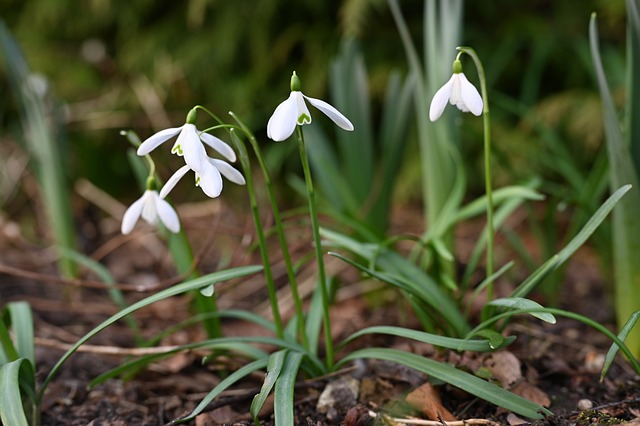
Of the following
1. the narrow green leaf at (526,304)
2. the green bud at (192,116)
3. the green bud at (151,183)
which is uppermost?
the green bud at (192,116)

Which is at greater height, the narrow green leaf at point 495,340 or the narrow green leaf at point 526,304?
the narrow green leaf at point 526,304

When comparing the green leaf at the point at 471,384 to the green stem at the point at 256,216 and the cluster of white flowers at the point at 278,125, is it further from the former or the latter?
the cluster of white flowers at the point at 278,125

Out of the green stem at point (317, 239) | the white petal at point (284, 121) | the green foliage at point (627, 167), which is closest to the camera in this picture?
the white petal at point (284, 121)

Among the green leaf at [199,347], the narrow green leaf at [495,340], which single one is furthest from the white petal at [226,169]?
the narrow green leaf at [495,340]

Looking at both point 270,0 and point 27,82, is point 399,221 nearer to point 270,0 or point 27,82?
point 270,0

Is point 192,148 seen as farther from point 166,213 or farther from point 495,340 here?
point 495,340

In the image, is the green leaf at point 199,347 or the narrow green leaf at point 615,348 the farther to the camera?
the green leaf at point 199,347

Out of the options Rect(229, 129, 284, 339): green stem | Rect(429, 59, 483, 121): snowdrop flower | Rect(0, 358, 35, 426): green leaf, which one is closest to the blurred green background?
Rect(429, 59, 483, 121): snowdrop flower
